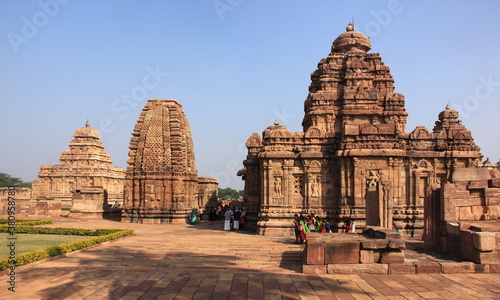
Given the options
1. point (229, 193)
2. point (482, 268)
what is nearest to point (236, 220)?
point (482, 268)

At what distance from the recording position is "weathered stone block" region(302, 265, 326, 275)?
338 inches

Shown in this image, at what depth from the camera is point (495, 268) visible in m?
8.40

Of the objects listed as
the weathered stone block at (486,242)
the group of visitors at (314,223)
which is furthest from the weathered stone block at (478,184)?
the group of visitors at (314,223)

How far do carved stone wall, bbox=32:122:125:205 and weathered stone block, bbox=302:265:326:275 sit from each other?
3914 centimetres

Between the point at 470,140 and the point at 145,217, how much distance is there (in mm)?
16598

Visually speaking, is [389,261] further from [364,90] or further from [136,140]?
[136,140]

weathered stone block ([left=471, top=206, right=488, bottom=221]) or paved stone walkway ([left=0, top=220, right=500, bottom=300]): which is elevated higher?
weathered stone block ([left=471, top=206, right=488, bottom=221])

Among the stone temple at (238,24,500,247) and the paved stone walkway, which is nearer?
the paved stone walkway

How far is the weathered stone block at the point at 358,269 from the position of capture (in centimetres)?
852

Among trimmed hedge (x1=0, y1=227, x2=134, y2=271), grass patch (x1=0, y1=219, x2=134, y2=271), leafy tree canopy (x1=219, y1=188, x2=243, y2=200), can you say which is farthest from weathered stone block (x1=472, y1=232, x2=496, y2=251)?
leafy tree canopy (x1=219, y1=188, x2=243, y2=200)

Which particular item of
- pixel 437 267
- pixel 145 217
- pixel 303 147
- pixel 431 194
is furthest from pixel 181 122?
pixel 437 267

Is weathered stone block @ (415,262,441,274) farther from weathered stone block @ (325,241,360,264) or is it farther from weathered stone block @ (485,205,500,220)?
weathered stone block @ (485,205,500,220)

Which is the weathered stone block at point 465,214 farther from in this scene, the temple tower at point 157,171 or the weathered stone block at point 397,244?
the temple tower at point 157,171

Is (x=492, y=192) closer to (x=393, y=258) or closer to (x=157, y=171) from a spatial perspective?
(x=393, y=258)
